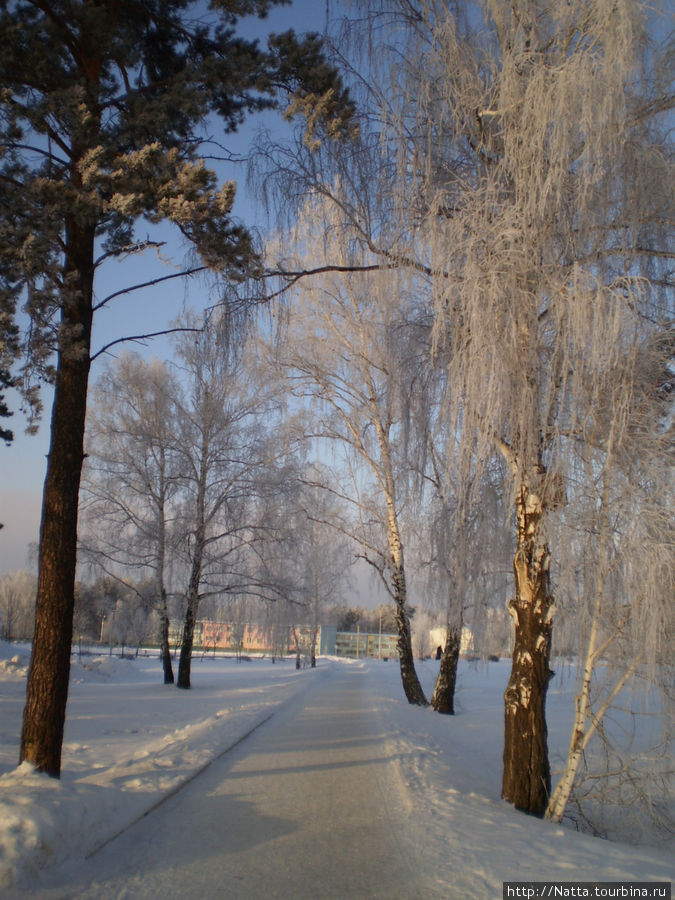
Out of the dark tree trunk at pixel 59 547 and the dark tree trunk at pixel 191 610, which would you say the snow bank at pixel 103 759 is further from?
the dark tree trunk at pixel 191 610

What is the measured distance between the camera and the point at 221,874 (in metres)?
3.73

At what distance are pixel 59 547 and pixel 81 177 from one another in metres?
3.83

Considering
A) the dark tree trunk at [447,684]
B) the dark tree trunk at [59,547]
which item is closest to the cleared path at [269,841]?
the dark tree trunk at [59,547]

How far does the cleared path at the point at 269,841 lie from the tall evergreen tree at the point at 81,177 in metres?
1.73

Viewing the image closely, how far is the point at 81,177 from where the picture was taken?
6324 mm

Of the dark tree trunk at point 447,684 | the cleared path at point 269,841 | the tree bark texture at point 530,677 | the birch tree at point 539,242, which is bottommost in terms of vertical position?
the dark tree trunk at point 447,684

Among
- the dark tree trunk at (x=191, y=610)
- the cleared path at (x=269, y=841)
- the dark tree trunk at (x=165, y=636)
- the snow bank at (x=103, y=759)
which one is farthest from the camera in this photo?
the dark tree trunk at (x=165, y=636)

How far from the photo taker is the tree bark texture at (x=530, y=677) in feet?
19.2

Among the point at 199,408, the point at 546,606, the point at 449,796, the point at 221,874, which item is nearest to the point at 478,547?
the point at 546,606

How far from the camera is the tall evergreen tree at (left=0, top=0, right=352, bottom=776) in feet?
18.9

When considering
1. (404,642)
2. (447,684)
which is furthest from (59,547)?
(404,642)

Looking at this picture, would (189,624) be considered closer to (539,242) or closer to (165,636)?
(165,636)

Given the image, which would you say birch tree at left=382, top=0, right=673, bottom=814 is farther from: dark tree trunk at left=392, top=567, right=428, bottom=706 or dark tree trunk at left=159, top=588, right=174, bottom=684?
dark tree trunk at left=159, top=588, right=174, bottom=684

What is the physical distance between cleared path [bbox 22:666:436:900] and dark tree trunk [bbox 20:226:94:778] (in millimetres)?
1385
